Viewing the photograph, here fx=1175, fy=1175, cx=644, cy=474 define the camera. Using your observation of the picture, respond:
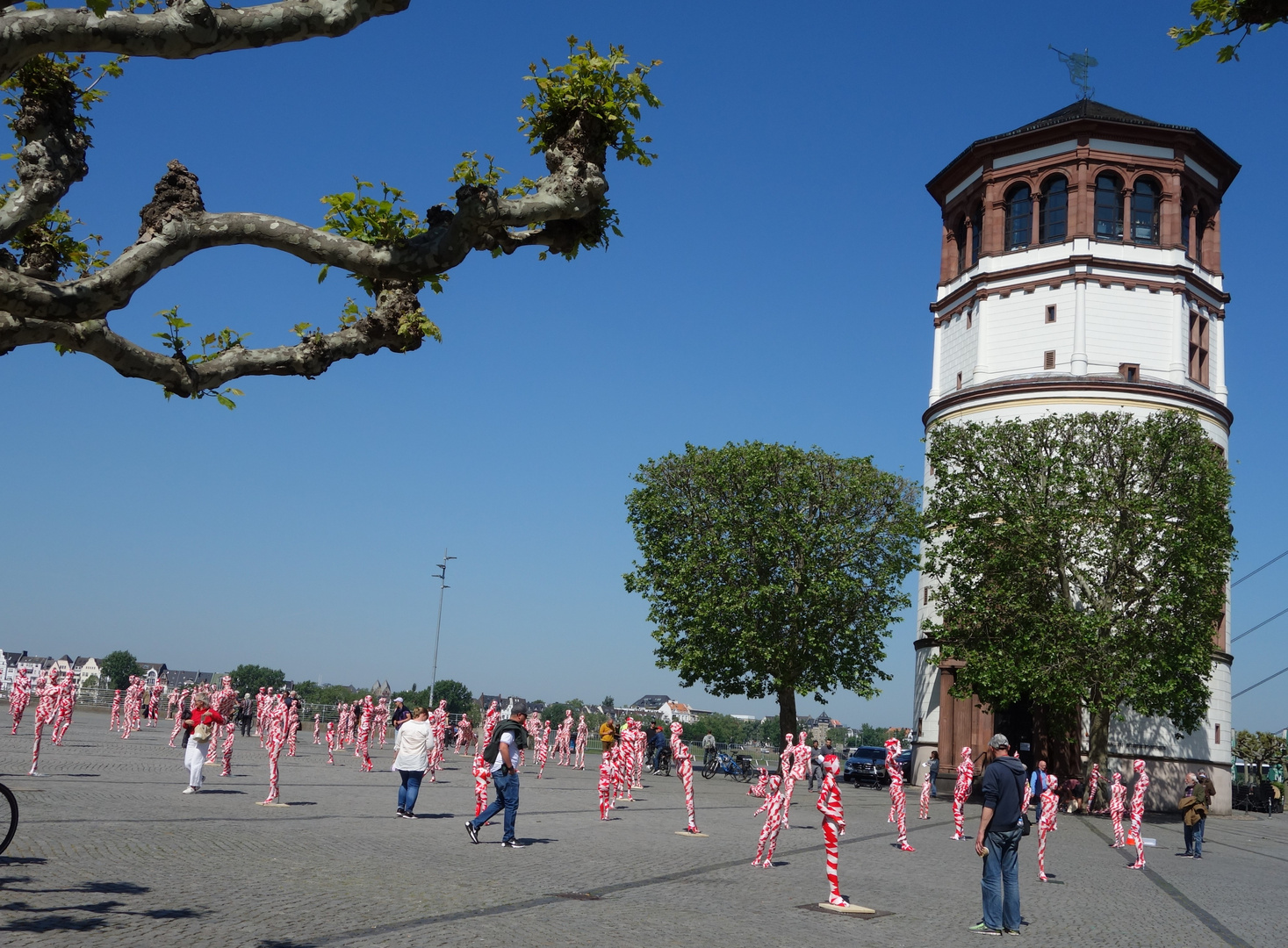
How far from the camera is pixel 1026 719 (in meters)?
47.0

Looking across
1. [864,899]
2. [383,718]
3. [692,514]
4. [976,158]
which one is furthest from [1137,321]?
[864,899]

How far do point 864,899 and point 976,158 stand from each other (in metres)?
43.8

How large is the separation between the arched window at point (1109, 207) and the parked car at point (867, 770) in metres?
23.8

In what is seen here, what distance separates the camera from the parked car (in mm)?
49156

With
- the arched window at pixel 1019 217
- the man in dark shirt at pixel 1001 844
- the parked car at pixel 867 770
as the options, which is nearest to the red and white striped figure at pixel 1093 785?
the parked car at pixel 867 770

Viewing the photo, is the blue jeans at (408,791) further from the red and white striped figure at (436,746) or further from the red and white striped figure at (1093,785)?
the red and white striped figure at (1093,785)

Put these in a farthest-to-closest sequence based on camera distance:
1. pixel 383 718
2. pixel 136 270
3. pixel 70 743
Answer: pixel 383 718 < pixel 70 743 < pixel 136 270

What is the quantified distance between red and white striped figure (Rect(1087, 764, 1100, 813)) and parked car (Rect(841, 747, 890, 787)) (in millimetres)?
10830

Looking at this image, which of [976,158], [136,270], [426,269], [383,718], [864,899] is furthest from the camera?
[976,158]

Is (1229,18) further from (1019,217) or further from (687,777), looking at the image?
(1019,217)

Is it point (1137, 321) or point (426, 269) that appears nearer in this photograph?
point (426, 269)

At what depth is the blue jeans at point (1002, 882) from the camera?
12.1 metres

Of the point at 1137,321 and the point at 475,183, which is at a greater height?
the point at 1137,321

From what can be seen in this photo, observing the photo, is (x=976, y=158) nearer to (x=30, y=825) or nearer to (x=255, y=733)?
(x=255, y=733)
